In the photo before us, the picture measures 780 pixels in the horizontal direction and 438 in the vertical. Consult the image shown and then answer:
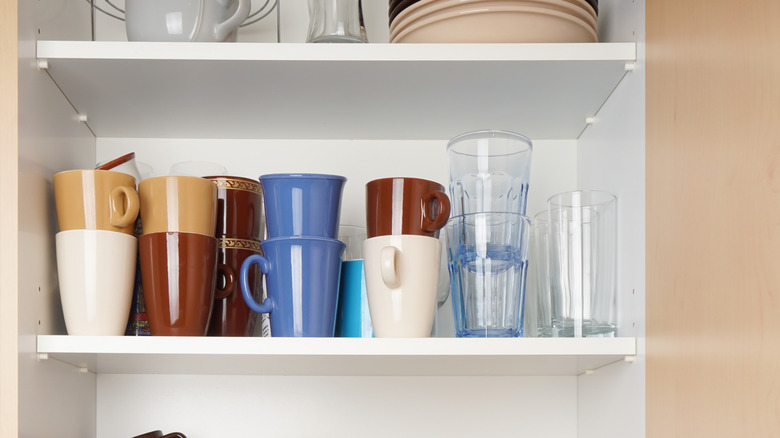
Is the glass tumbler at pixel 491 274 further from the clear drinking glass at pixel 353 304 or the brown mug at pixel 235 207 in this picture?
the brown mug at pixel 235 207

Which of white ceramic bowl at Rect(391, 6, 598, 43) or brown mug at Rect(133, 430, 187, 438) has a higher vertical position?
white ceramic bowl at Rect(391, 6, 598, 43)

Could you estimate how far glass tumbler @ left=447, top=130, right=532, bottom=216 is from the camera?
3.09 ft

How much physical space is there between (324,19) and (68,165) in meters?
0.39

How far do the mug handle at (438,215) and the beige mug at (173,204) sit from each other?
260mm

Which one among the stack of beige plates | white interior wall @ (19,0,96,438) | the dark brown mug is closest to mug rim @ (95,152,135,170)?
white interior wall @ (19,0,96,438)

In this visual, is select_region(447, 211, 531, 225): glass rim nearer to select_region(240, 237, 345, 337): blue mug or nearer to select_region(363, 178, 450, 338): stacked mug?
select_region(363, 178, 450, 338): stacked mug

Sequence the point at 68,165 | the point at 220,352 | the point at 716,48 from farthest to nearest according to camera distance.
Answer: the point at 68,165, the point at 220,352, the point at 716,48

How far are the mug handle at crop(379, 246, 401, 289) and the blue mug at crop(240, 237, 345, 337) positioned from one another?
7cm

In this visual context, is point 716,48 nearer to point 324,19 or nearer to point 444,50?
point 444,50

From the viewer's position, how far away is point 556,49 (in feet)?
3.03

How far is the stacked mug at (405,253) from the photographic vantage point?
88cm

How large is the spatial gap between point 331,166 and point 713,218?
2.13 feet

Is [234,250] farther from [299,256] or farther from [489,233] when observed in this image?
[489,233]

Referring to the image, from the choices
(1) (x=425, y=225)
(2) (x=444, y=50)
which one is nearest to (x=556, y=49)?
(2) (x=444, y=50)
